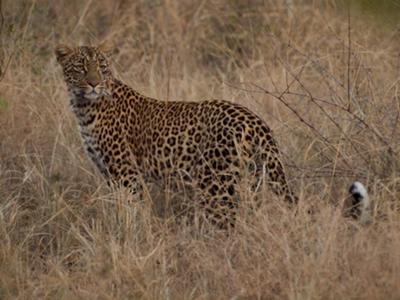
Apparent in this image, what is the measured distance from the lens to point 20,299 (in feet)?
18.5

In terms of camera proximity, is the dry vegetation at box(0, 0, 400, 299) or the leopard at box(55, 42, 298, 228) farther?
→ the leopard at box(55, 42, 298, 228)

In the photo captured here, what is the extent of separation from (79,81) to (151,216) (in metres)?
1.18

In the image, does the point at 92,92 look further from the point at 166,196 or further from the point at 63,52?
the point at 166,196

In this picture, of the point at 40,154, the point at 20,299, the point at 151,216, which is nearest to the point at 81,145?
the point at 40,154

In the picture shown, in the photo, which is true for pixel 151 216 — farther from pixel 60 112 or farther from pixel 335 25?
pixel 335 25

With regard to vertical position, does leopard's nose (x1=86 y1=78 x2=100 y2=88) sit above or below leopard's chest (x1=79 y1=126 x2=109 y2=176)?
above

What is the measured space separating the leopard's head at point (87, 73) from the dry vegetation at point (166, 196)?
0.56 meters

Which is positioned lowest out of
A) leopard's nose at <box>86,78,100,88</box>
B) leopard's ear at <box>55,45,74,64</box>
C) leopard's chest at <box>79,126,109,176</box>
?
leopard's chest at <box>79,126,109,176</box>

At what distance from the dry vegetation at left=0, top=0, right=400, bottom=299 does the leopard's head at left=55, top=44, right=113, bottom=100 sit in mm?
559

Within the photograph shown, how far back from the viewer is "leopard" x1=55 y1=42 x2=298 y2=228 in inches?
250

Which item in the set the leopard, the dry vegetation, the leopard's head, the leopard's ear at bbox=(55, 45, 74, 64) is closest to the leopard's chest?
the leopard

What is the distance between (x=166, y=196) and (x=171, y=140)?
1.37 feet

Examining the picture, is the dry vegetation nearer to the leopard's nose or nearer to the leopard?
the leopard

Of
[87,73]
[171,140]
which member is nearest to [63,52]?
[87,73]
